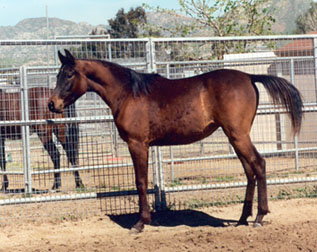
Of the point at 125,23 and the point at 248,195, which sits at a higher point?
the point at 125,23

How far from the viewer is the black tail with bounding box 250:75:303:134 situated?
6.00m

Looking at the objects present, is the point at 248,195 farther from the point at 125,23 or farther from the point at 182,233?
the point at 125,23

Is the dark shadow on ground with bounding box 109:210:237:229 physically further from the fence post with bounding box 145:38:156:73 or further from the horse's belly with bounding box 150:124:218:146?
the fence post with bounding box 145:38:156:73

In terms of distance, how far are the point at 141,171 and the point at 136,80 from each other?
44.0 inches

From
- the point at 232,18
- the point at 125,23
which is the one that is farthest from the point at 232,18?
the point at 125,23

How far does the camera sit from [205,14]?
16516 mm

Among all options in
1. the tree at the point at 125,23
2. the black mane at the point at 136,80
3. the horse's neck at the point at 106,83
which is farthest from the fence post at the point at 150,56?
the tree at the point at 125,23

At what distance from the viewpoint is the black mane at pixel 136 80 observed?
6084 mm

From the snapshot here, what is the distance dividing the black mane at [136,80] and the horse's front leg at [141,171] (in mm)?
637

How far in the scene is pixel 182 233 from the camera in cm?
546

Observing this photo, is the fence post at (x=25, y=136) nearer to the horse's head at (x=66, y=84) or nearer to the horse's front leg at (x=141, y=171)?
the horse's head at (x=66, y=84)

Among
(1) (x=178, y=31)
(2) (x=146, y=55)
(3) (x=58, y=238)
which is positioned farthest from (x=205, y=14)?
(3) (x=58, y=238)

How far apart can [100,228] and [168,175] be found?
3.38 metres

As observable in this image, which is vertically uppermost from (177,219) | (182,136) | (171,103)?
(171,103)
